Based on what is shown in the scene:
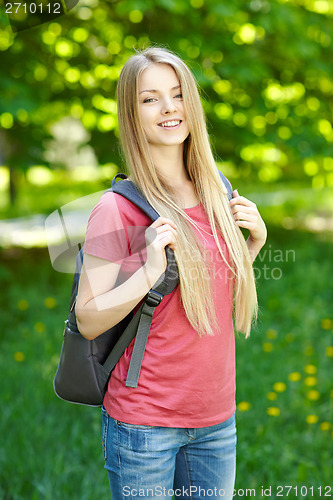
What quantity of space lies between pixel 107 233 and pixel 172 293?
0.81 feet

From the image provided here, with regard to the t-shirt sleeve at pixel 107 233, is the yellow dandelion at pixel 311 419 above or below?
below

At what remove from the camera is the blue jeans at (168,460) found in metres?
1.34

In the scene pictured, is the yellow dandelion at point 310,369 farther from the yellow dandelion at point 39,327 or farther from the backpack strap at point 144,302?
the backpack strap at point 144,302

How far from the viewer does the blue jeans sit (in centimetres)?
134

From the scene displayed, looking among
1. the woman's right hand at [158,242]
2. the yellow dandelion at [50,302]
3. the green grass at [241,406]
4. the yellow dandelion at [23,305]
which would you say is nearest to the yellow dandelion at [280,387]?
the green grass at [241,406]

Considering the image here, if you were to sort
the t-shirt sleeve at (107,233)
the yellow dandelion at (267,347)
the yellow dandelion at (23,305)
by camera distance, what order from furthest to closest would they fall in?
the yellow dandelion at (23,305), the yellow dandelion at (267,347), the t-shirt sleeve at (107,233)

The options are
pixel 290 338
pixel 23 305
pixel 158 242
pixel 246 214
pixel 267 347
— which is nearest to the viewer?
pixel 158 242

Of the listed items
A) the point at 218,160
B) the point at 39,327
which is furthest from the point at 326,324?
the point at 39,327

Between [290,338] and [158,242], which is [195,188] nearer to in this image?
[158,242]

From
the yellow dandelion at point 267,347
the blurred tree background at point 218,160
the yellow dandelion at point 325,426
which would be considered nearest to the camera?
the blurred tree background at point 218,160

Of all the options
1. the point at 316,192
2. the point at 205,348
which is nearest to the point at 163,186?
the point at 205,348

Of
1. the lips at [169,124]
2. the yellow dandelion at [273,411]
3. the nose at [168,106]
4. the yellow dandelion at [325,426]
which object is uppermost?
the nose at [168,106]

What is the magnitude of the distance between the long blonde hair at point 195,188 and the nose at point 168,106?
43 mm

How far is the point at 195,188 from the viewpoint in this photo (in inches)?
60.4
